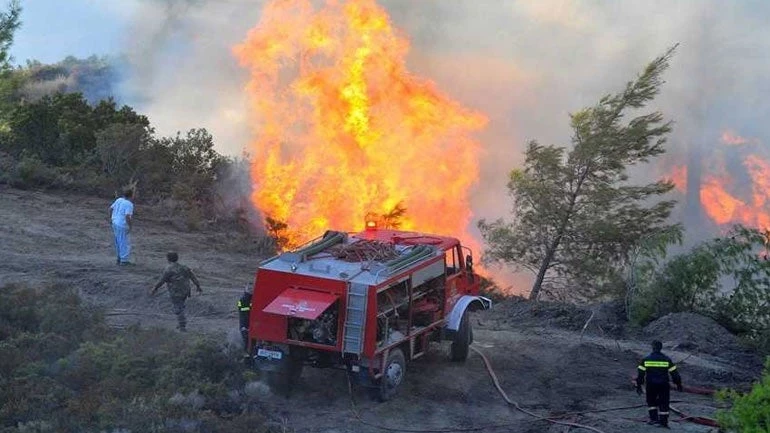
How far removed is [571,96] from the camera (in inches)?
1291

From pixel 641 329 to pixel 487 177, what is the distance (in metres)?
12.5

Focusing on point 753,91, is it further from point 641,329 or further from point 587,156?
point 641,329

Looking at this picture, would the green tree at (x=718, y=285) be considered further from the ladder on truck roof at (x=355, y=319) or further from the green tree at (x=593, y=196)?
the ladder on truck roof at (x=355, y=319)

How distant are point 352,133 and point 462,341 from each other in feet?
34.8

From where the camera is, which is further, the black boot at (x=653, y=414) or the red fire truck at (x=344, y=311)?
the black boot at (x=653, y=414)

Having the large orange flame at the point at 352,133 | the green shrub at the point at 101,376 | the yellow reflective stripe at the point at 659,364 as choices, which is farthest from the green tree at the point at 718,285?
the green shrub at the point at 101,376

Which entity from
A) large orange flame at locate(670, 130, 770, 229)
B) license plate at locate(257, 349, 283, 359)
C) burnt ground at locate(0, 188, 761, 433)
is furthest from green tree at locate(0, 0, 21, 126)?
large orange flame at locate(670, 130, 770, 229)

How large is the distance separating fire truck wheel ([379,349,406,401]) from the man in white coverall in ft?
24.1

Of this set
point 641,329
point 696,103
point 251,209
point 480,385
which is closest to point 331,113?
point 251,209

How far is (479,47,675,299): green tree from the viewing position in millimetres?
20797

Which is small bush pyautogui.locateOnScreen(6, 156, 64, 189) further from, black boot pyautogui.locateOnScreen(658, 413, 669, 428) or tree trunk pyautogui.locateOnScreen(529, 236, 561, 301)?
black boot pyautogui.locateOnScreen(658, 413, 669, 428)

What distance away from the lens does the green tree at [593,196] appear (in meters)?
20.8

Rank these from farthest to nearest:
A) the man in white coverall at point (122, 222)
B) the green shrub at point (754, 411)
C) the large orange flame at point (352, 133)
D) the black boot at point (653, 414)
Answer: the large orange flame at point (352, 133)
the man in white coverall at point (122, 222)
the black boot at point (653, 414)
the green shrub at point (754, 411)

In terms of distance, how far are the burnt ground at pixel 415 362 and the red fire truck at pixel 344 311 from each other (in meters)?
0.56
